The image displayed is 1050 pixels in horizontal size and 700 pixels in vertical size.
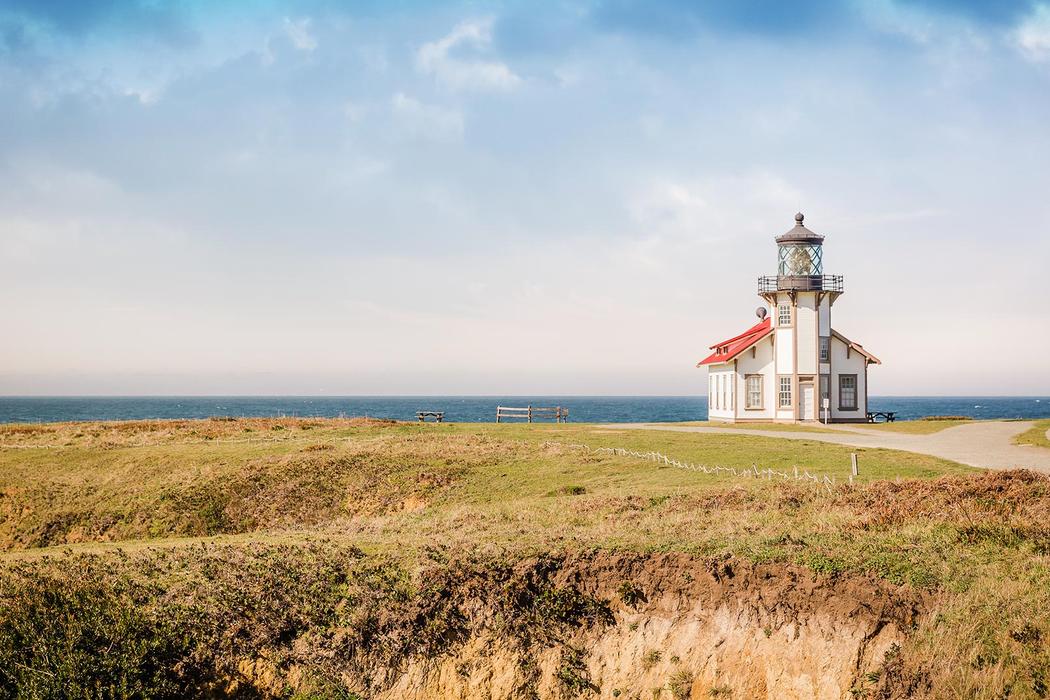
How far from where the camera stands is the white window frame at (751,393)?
50406 millimetres

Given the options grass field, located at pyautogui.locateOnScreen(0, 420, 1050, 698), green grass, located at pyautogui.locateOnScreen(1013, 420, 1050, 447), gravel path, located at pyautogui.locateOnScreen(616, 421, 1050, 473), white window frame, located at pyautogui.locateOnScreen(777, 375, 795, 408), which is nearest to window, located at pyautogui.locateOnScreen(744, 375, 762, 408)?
white window frame, located at pyautogui.locateOnScreen(777, 375, 795, 408)

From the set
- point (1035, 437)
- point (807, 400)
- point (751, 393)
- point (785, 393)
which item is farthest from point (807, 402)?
point (1035, 437)

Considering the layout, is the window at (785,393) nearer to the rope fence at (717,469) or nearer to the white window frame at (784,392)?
the white window frame at (784,392)

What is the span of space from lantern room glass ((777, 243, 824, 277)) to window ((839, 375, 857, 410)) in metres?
7.11

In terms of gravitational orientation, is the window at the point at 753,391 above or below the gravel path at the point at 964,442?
above

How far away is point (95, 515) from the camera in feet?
77.4

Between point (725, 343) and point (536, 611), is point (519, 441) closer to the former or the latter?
point (536, 611)

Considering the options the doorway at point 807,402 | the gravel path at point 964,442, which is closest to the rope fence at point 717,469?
the gravel path at point 964,442

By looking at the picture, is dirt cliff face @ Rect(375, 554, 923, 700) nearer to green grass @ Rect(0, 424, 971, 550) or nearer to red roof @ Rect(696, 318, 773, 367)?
green grass @ Rect(0, 424, 971, 550)

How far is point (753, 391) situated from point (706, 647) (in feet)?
136

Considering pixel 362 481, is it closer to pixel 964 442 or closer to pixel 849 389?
pixel 964 442

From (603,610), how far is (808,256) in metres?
41.6

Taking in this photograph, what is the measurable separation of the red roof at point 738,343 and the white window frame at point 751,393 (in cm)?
183

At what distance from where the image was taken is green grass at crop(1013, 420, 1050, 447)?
31.8 m
